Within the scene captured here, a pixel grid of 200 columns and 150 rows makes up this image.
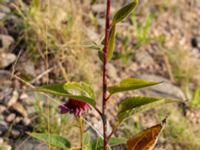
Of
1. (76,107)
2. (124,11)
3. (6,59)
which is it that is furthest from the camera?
(6,59)

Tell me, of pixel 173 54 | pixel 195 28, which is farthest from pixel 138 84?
pixel 195 28

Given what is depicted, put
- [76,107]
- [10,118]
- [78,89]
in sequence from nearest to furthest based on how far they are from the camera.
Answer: [78,89] < [76,107] < [10,118]

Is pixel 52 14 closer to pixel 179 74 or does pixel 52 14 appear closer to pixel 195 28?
pixel 179 74

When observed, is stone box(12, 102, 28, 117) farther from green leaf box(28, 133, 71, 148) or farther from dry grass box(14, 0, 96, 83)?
green leaf box(28, 133, 71, 148)

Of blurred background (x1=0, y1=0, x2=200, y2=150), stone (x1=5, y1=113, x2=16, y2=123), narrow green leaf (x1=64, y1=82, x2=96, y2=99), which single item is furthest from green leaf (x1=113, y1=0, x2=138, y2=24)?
stone (x1=5, y1=113, x2=16, y2=123)

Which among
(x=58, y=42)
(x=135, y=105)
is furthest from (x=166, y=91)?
(x=135, y=105)

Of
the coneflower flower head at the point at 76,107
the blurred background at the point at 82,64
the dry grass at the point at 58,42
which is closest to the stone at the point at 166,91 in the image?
the blurred background at the point at 82,64

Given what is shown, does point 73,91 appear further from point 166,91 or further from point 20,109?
point 166,91

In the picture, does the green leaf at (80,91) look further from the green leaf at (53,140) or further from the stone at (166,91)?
the stone at (166,91)

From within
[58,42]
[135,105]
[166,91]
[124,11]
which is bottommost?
[166,91]
